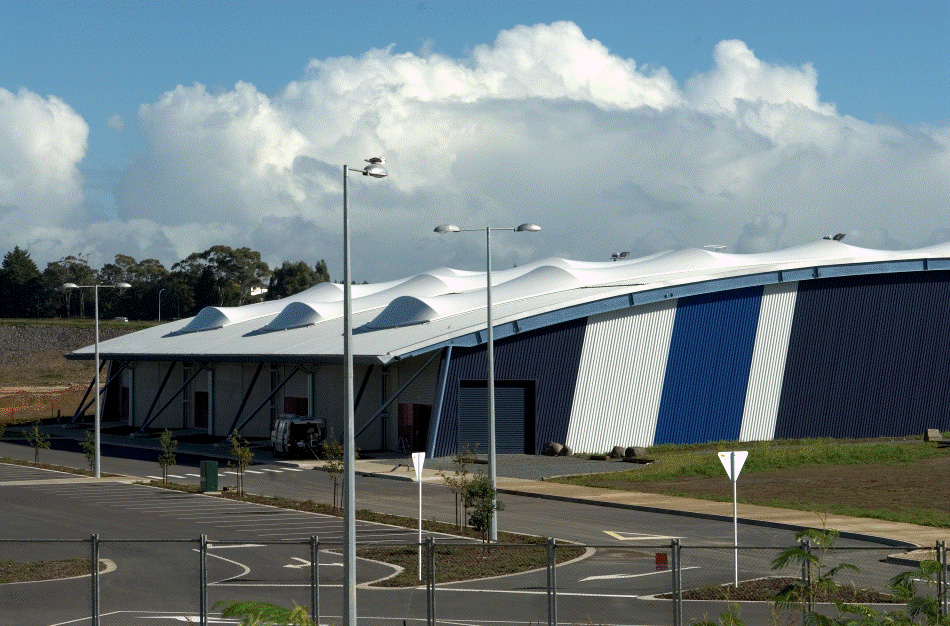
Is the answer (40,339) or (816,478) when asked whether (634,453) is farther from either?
(40,339)

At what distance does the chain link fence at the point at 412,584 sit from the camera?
62.7 feet

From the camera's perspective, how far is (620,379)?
54.1m

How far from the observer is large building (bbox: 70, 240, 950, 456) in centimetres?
5272

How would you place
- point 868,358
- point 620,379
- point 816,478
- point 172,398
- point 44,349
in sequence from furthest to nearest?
point 44,349, point 172,398, point 868,358, point 620,379, point 816,478

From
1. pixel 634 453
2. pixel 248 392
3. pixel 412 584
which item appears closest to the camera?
pixel 412 584

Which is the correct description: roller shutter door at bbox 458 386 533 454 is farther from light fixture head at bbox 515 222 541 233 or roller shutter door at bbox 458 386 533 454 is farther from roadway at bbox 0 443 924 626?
light fixture head at bbox 515 222 541 233

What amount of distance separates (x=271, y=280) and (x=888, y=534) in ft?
435

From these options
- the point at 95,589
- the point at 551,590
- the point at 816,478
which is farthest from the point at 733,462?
the point at 816,478

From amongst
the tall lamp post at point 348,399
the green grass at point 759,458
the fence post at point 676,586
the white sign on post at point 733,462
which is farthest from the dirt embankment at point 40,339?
the fence post at point 676,586

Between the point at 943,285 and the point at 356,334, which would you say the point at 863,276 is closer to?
the point at 943,285

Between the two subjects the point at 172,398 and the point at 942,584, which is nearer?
the point at 942,584

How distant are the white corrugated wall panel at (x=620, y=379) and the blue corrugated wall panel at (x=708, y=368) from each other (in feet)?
2.11

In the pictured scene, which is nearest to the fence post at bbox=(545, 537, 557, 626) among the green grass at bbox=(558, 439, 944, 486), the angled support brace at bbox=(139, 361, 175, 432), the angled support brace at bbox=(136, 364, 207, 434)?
the green grass at bbox=(558, 439, 944, 486)

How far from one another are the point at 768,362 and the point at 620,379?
26.1 ft
